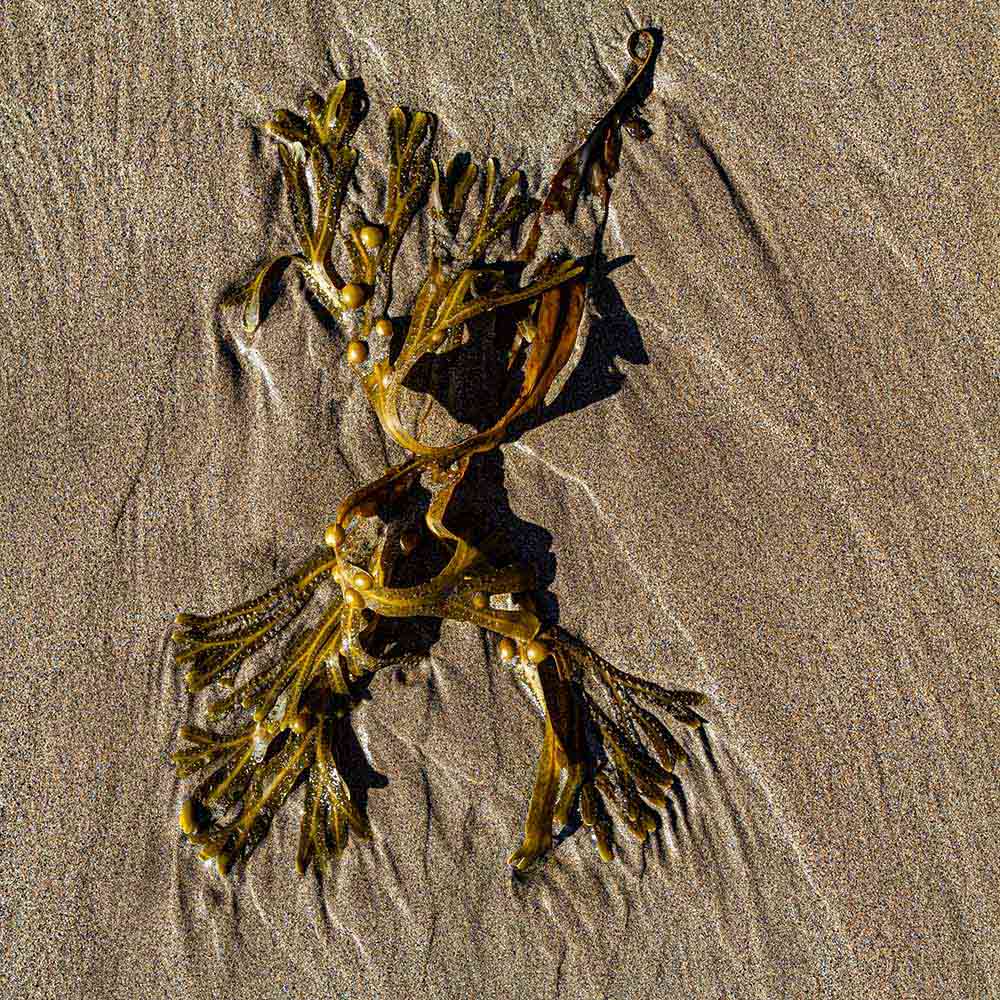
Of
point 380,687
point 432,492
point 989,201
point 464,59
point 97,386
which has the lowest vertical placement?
point 380,687

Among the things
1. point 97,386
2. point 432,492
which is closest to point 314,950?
point 432,492

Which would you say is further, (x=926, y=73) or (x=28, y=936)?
(x=28, y=936)

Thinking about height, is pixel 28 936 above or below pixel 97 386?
below

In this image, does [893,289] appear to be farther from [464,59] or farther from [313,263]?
[313,263]
